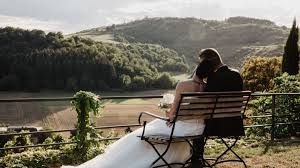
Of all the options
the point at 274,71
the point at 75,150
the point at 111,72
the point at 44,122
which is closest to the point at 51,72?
the point at 111,72

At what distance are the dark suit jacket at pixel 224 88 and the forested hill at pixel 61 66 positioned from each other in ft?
285

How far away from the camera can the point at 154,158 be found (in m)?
5.54

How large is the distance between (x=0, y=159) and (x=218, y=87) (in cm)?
353

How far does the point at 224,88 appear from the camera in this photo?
5375 millimetres

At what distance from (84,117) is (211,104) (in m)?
2.69

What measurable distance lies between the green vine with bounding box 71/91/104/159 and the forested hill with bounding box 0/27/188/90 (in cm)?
8457

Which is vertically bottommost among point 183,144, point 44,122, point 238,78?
point 44,122

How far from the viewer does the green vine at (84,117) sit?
283 inches

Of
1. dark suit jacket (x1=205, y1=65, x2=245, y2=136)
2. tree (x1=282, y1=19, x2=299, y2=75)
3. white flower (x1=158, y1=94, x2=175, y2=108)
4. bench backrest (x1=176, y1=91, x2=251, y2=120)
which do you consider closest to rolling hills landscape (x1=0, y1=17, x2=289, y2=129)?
tree (x1=282, y1=19, x2=299, y2=75)

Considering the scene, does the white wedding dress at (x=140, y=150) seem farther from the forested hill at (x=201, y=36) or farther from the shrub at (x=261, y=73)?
the forested hill at (x=201, y=36)

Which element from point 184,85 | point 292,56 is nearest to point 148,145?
point 184,85

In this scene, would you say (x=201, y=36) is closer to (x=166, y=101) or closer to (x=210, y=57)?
(x=166, y=101)

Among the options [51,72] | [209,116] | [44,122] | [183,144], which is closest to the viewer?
[209,116]

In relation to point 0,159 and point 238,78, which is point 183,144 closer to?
point 238,78
